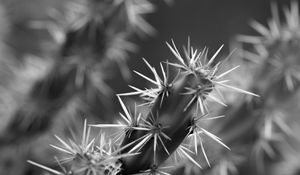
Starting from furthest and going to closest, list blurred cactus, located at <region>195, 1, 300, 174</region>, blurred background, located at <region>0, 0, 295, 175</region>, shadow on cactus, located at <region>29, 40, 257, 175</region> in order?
blurred background, located at <region>0, 0, 295, 175</region>, blurred cactus, located at <region>195, 1, 300, 174</region>, shadow on cactus, located at <region>29, 40, 257, 175</region>

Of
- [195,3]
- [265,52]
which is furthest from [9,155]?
[195,3]

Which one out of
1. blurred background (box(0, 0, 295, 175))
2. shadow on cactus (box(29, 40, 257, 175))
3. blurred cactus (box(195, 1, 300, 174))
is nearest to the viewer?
shadow on cactus (box(29, 40, 257, 175))

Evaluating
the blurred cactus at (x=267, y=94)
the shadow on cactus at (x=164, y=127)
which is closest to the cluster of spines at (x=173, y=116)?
the shadow on cactus at (x=164, y=127)

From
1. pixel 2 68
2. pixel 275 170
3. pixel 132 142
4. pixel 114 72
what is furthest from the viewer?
pixel 114 72

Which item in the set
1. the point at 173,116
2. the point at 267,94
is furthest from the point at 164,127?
the point at 267,94

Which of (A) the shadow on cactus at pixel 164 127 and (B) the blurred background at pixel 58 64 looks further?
(B) the blurred background at pixel 58 64

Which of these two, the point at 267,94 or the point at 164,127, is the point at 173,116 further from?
the point at 267,94

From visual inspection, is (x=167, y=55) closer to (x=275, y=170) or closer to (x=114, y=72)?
(x=114, y=72)

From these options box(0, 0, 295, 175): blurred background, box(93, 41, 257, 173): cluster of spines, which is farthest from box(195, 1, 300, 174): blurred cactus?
box(93, 41, 257, 173): cluster of spines

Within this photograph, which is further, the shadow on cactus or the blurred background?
the blurred background

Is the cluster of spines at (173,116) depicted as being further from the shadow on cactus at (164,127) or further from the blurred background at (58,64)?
the blurred background at (58,64)

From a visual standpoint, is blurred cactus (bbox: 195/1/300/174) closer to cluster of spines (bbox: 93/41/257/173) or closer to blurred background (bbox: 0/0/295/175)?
blurred background (bbox: 0/0/295/175)
